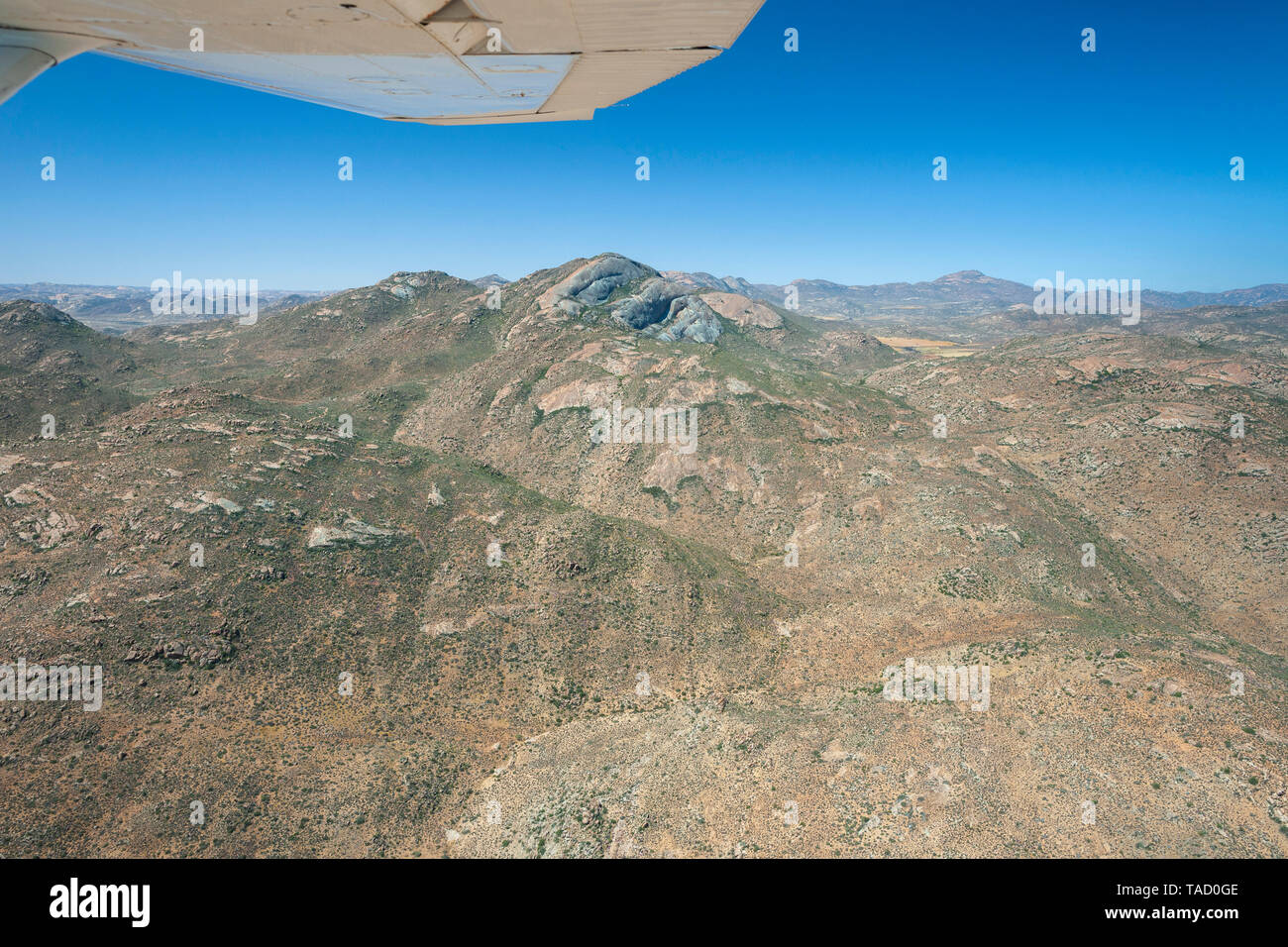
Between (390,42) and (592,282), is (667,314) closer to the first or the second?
(592,282)

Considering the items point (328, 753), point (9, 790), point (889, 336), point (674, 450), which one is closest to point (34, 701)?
point (9, 790)

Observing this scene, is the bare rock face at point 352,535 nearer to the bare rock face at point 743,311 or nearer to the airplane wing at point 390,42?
the airplane wing at point 390,42

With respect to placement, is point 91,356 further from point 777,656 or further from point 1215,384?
point 1215,384

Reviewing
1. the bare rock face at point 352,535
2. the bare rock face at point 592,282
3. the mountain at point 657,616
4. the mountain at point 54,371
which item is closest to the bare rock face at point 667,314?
the bare rock face at point 592,282

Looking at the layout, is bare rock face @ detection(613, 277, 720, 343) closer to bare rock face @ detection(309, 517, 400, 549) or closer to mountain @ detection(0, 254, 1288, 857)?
mountain @ detection(0, 254, 1288, 857)

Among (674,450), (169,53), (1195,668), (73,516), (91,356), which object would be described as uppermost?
(91,356)

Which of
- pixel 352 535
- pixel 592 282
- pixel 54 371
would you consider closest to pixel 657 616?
pixel 352 535

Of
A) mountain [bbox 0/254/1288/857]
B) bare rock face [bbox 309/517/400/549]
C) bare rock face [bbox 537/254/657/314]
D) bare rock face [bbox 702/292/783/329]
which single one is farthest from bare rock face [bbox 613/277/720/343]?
bare rock face [bbox 309/517/400/549]
